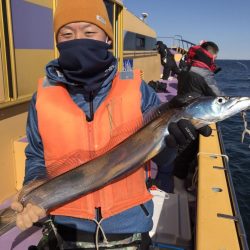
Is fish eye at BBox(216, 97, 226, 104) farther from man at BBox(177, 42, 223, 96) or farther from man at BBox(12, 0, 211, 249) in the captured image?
man at BBox(177, 42, 223, 96)

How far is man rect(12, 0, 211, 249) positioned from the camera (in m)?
2.00

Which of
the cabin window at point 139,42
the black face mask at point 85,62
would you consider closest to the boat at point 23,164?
the black face mask at point 85,62

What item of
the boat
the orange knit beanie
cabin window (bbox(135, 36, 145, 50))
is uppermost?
cabin window (bbox(135, 36, 145, 50))

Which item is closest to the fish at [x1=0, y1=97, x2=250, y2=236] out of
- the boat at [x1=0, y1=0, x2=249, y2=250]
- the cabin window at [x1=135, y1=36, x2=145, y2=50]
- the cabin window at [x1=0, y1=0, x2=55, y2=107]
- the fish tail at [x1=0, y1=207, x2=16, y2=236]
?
the fish tail at [x1=0, y1=207, x2=16, y2=236]

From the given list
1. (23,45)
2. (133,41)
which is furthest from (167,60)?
(23,45)

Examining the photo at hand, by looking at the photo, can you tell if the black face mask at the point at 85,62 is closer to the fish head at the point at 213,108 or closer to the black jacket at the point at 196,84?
the fish head at the point at 213,108

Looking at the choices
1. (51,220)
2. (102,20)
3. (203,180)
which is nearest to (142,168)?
(51,220)

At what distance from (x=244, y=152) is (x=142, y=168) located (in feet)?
36.2

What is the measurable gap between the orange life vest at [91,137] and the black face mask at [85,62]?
0.59 ft

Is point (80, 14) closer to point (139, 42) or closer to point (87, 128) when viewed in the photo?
point (87, 128)

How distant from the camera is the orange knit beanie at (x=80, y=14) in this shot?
2.00m

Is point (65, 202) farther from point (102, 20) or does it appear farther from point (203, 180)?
point (203, 180)

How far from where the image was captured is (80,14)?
2.01 m

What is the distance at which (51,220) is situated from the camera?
215 centimetres
